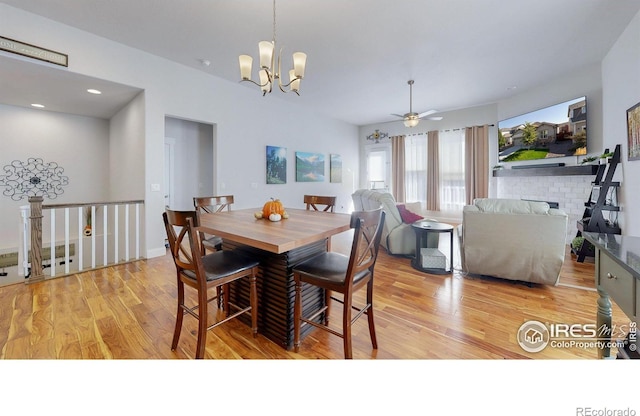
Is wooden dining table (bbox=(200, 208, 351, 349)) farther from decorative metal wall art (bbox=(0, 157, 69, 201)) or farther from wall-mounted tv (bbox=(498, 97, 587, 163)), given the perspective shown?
decorative metal wall art (bbox=(0, 157, 69, 201))

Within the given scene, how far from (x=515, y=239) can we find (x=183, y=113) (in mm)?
4462

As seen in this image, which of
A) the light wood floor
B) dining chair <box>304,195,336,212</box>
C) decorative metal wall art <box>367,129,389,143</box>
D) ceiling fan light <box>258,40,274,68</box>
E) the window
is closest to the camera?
the light wood floor

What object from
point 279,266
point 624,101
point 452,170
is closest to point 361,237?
point 279,266

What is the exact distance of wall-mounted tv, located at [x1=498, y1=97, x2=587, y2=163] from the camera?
3.94 m

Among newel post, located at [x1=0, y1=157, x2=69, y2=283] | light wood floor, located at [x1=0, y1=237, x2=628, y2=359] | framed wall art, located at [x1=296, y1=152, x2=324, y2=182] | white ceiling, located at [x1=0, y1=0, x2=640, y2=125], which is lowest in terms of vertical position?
light wood floor, located at [x1=0, y1=237, x2=628, y2=359]

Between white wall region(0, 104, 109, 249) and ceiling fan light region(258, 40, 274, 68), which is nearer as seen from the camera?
ceiling fan light region(258, 40, 274, 68)

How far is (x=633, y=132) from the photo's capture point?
262 cm

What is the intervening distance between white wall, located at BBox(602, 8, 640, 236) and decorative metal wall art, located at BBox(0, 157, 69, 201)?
8199 mm

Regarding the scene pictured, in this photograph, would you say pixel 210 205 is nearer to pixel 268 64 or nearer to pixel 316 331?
pixel 268 64

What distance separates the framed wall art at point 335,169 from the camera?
6766 mm

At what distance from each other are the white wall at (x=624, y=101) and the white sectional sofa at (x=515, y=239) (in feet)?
3.39

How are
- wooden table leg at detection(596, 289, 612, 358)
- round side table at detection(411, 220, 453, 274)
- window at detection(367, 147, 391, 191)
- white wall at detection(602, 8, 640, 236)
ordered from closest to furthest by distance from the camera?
1. wooden table leg at detection(596, 289, 612, 358)
2. white wall at detection(602, 8, 640, 236)
3. round side table at detection(411, 220, 453, 274)
4. window at detection(367, 147, 391, 191)

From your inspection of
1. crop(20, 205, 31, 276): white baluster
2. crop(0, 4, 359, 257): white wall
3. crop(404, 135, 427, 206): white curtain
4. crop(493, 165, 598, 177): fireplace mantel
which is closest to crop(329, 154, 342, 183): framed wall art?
crop(0, 4, 359, 257): white wall
